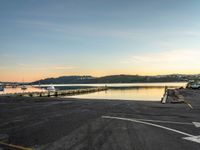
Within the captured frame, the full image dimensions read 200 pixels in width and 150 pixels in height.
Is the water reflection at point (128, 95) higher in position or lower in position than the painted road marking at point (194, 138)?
lower

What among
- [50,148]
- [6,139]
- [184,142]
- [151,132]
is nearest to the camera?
[50,148]

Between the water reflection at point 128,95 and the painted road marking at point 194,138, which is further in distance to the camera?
the water reflection at point 128,95

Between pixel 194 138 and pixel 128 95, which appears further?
pixel 128 95

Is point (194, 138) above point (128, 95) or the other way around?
above

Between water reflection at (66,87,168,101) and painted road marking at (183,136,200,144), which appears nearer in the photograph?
painted road marking at (183,136,200,144)

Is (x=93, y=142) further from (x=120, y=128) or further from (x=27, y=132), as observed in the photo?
(x=27, y=132)

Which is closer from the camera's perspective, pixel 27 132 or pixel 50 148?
pixel 50 148

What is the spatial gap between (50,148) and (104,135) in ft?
8.48

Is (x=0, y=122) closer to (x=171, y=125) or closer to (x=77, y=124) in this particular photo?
(x=77, y=124)

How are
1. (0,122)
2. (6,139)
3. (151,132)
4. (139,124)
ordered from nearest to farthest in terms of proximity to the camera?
(6,139), (151,132), (139,124), (0,122)

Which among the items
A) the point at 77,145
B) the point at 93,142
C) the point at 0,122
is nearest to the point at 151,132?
the point at 93,142

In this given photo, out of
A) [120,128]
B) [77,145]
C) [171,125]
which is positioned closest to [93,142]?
[77,145]

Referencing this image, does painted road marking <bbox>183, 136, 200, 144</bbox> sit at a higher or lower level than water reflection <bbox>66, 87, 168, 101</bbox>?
higher

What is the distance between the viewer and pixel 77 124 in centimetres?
1253
